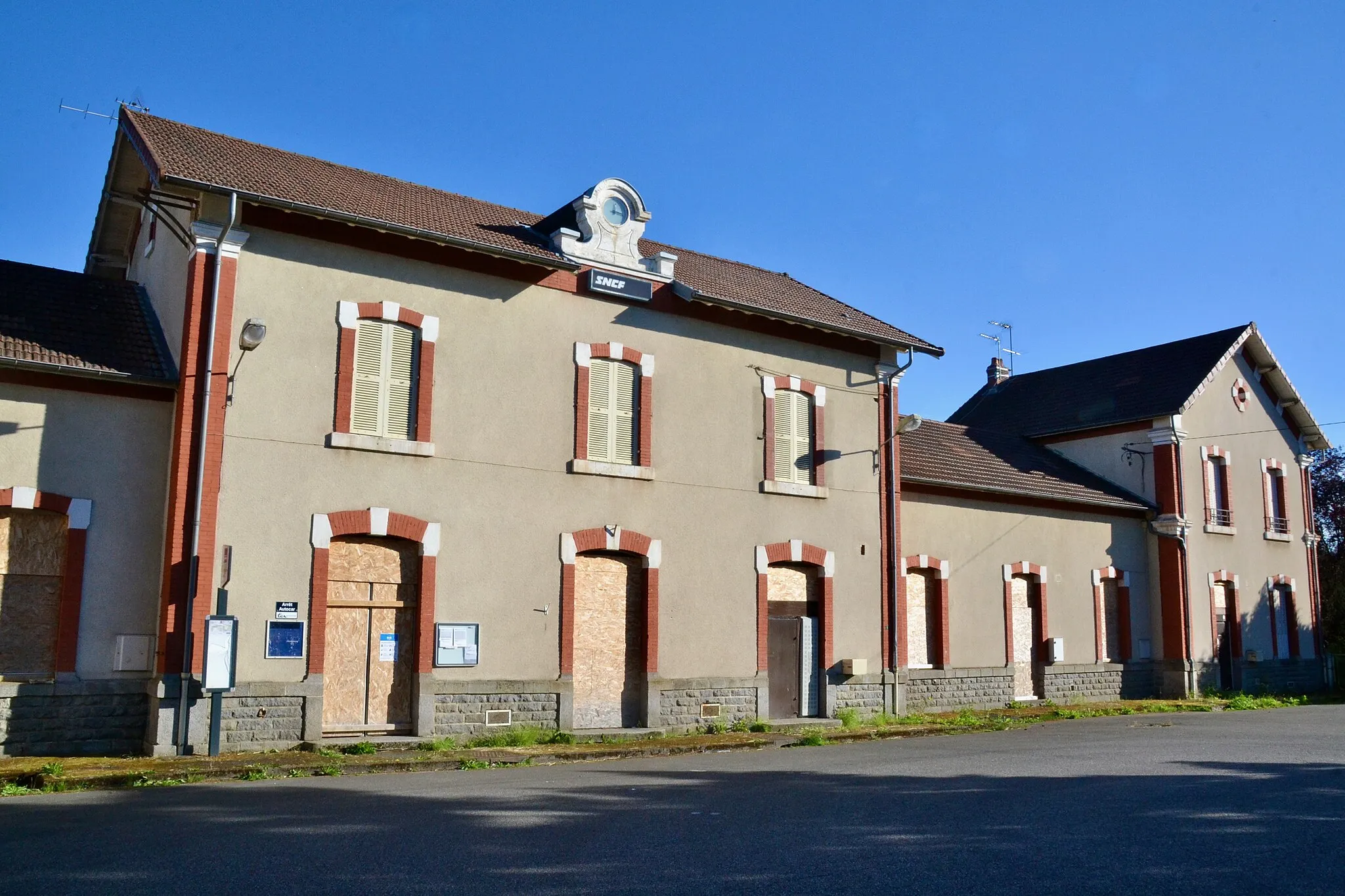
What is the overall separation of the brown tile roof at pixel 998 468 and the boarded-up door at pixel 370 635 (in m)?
10.1

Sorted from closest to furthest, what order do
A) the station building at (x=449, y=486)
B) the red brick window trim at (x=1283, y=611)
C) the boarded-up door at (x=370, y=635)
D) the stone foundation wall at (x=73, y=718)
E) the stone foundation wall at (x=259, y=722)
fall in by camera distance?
the stone foundation wall at (x=73, y=718)
the stone foundation wall at (x=259, y=722)
the station building at (x=449, y=486)
the boarded-up door at (x=370, y=635)
the red brick window trim at (x=1283, y=611)

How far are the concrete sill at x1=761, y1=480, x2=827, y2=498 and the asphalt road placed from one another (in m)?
6.10

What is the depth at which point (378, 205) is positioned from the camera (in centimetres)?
1631

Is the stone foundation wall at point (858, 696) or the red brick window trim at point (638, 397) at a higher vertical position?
the red brick window trim at point (638, 397)

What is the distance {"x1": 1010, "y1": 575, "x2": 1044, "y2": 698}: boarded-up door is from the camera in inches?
944

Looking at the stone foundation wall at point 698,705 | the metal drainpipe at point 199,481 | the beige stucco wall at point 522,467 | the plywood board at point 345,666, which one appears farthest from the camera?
the stone foundation wall at point 698,705

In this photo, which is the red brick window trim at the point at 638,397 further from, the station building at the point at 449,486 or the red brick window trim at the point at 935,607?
the red brick window trim at the point at 935,607

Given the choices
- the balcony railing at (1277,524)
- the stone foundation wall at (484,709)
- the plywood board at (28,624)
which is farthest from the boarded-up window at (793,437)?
the balcony railing at (1277,524)

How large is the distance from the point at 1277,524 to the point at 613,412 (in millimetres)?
21101

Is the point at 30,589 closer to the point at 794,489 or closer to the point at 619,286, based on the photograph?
the point at 619,286

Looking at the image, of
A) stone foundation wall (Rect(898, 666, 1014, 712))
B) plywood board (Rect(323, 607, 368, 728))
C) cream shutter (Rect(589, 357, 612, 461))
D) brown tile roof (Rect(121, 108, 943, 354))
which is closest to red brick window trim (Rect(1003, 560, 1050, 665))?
stone foundation wall (Rect(898, 666, 1014, 712))

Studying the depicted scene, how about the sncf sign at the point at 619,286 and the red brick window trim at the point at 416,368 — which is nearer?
the red brick window trim at the point at 416,368

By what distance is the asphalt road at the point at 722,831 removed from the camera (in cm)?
706

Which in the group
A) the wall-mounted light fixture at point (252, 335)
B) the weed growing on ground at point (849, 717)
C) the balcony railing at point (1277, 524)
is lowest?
the weed growing on ground at point (849, 717)
